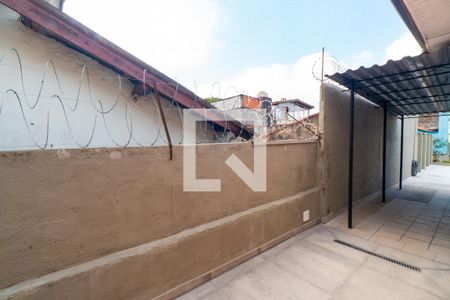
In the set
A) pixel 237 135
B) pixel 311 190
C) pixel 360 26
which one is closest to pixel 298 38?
pixel 360 26

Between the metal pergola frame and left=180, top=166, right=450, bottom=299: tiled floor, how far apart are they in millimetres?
688

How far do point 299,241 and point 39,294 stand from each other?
322 centimetres

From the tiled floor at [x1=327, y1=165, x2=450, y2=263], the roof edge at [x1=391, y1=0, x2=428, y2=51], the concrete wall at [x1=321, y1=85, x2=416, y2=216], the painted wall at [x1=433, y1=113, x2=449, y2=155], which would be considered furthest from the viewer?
the painted wall at [x1=433, y1=113, x2=449, y2=155]

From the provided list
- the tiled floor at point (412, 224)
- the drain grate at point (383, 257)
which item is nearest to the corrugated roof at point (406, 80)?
the tiled floor at point (412, 224)

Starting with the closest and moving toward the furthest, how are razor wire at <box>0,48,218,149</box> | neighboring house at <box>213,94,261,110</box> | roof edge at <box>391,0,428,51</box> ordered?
razor wire at <box>0,48,218,149</box>, roof edge at <box>391,0,428,51</box>, neighboring house at <box>213,94,261,110</box>

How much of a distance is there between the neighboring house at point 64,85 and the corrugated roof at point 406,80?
2967 millimetres

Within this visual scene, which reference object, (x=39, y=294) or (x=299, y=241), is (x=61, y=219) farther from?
(x=299, y=241)

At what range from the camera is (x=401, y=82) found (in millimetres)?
4043

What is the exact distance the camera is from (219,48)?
766cm

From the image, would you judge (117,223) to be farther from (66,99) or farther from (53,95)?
(66,99)

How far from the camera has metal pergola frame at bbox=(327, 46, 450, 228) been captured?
3.17 m

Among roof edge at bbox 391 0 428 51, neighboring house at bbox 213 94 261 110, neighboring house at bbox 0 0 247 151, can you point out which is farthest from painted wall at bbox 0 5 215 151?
roof edge at bbox 391 0 428 51

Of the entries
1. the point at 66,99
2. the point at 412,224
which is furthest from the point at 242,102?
the point at 412,224

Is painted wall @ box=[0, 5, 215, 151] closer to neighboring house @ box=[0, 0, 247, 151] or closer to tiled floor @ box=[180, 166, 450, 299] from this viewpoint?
neighboring house @ box=[0, 0, 247, 151]
